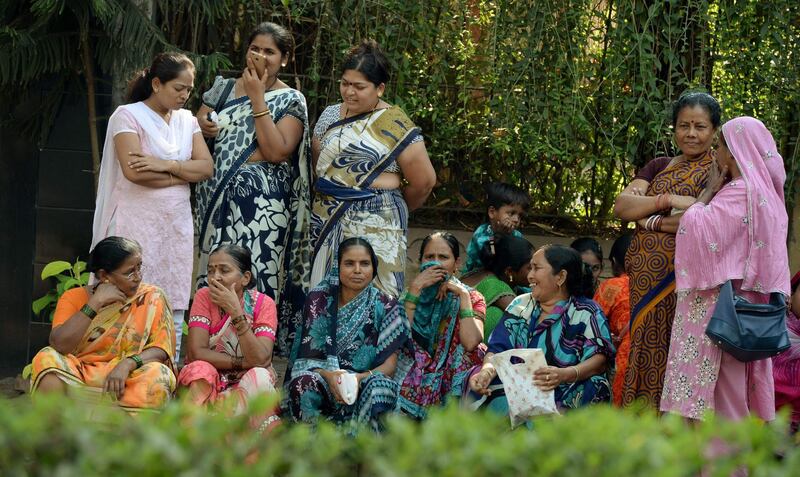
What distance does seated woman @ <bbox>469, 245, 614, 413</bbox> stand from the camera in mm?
5465

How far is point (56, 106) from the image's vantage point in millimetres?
6992

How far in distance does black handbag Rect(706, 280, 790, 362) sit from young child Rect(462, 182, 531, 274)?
1832mm

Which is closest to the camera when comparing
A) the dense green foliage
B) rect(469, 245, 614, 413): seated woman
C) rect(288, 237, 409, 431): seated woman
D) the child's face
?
rect(469, 245, 614, 413): seated woman

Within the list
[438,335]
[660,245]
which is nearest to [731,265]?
[660,245]

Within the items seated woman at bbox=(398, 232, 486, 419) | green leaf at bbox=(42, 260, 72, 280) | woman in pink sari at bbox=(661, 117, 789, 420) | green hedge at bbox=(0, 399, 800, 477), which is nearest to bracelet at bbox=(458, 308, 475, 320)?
seated woman at bbox=(398, 232, 486, 419)

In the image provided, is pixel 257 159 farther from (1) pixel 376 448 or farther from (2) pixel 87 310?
(1) pixel 376 448

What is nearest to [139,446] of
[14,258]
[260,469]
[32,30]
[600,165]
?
[260,469]

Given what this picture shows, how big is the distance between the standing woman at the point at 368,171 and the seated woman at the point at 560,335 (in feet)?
2.51

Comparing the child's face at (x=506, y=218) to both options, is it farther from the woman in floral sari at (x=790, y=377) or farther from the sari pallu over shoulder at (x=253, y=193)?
the woman in floral sari at (x=790, y=377)

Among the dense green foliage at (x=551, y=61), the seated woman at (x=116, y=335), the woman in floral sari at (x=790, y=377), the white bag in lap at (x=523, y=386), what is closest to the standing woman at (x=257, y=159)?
the seated woman at (x=116, y=335)

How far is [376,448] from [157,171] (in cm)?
367

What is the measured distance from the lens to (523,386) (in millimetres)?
5320

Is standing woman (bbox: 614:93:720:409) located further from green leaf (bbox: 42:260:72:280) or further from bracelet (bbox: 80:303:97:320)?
green leaf (bbox: 42:260:72:280)

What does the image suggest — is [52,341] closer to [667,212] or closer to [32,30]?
[32,30]
